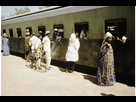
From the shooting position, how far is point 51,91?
4273mm

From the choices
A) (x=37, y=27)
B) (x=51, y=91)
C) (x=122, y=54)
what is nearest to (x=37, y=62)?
(x=51, y=91)

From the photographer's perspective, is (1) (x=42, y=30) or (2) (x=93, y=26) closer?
(2) (x=93, y=26)

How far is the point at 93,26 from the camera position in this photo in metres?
6.15

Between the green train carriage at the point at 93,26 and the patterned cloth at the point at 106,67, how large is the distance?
2.87 ft

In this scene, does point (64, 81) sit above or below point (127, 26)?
below

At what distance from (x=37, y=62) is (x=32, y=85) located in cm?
214

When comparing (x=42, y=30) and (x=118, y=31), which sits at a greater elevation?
(x=42, y=30)

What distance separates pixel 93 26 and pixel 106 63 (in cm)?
223

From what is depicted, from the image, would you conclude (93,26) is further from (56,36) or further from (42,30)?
(42,30)

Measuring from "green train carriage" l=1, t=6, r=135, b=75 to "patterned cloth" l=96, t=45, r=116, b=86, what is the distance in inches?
34.4

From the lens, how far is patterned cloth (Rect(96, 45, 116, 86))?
455 centimetres

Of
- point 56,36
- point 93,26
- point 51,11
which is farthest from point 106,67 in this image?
point 51,11

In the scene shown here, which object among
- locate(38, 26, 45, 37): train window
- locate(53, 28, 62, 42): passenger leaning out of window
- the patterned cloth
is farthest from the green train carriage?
the patterned cloth

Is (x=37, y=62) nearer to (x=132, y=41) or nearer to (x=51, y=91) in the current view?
(x=51, y=91)
